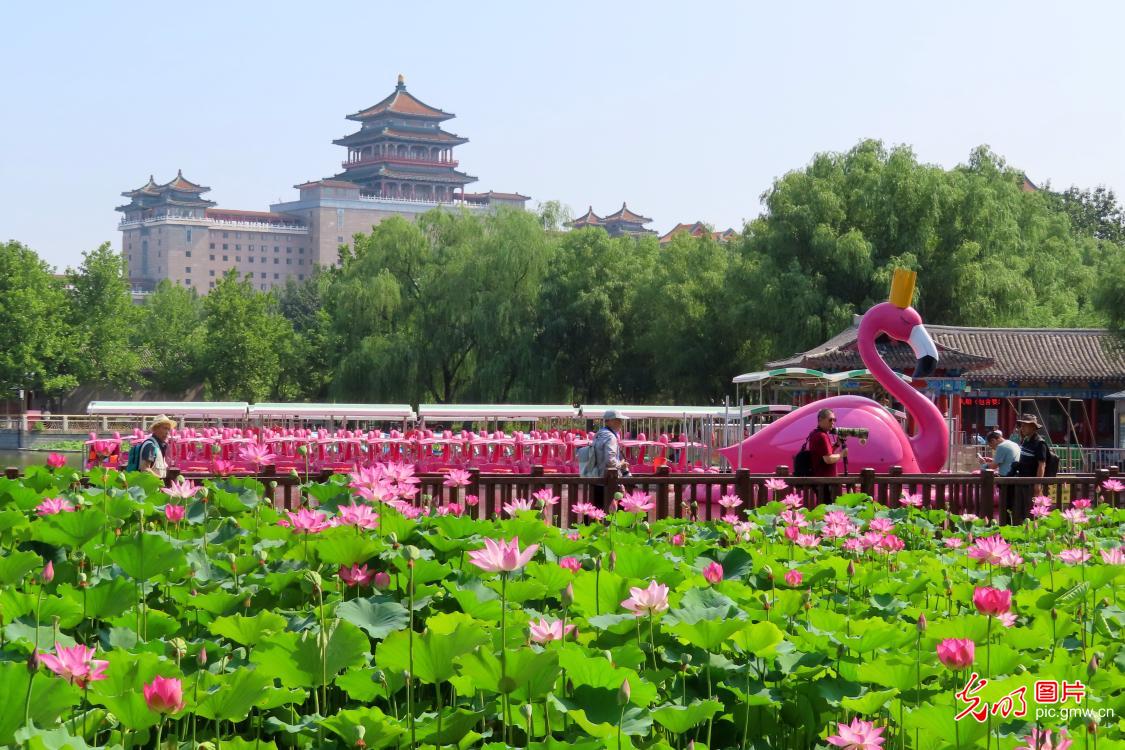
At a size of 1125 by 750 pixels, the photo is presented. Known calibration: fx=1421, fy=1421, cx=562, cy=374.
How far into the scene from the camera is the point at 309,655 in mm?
3105

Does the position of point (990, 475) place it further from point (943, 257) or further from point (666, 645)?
point (943, 257)

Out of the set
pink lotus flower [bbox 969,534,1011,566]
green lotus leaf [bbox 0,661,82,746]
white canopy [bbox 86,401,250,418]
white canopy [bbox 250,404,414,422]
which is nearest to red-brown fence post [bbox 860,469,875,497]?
pink lotus flower [bbox 969,534,1011,566]

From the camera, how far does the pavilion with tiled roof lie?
2877cm

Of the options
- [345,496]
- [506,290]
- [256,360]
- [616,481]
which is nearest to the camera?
[345,496]

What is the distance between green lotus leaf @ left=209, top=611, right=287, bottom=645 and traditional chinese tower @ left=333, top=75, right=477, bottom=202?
107 metres

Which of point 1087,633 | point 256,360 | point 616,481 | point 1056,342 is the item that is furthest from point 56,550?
point 256,360

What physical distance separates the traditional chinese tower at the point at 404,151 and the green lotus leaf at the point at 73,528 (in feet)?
347

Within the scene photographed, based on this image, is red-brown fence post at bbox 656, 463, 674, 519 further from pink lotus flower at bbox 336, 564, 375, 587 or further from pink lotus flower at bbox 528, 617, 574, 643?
pink lotus flower at bbox 528, 617, 574, 643

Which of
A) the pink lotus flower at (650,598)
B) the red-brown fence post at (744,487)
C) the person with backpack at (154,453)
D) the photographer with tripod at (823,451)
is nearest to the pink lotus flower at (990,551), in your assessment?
the pink lotus flower at (650,598)

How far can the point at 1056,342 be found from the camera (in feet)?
100.0

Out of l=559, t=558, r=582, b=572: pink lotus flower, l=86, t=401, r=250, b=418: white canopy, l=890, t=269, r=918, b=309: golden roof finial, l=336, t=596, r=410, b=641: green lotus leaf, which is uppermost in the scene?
l=890, t=269, r=918, b=309: golden roof finial

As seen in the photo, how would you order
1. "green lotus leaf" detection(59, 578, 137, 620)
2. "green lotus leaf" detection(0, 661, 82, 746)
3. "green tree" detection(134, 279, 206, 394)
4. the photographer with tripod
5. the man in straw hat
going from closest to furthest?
"green lotus leaf" detection(0, 661, 82, 746), "green lotus leaf" detection(59, 578, 137, 620), the man in straw hat, the photographer with tripod, "green tree" detection(134, 279, 206, 394)

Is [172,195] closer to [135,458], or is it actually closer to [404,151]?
[404,151]

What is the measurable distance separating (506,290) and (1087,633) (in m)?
33.5
